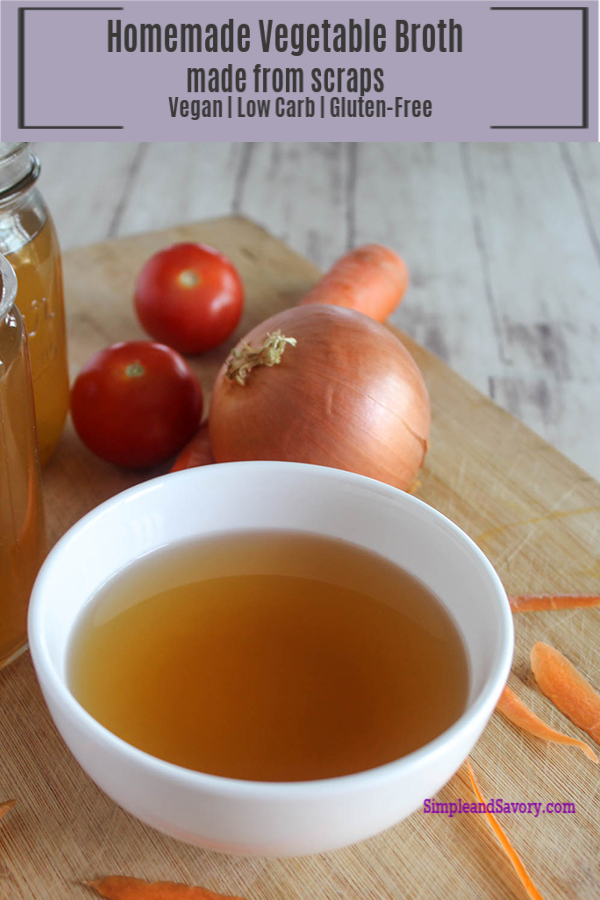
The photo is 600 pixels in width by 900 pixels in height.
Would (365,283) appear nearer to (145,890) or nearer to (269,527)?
(269,527)

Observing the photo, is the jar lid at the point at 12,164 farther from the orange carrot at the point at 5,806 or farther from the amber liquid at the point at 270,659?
the orange carrot at the point at 5,806

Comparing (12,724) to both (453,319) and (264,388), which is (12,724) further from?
(453,319)

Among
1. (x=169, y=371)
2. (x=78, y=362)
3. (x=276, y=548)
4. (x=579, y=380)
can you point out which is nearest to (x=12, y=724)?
(x=276, y=548)

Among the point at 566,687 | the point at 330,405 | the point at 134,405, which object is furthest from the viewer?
the point at 134,405

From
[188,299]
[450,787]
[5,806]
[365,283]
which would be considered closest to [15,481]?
[5,806]

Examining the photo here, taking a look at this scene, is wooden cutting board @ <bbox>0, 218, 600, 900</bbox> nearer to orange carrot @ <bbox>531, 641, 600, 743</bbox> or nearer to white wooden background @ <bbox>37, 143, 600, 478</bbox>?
orange carrot @ <bbox>531, 641, 600, 743</bbox>

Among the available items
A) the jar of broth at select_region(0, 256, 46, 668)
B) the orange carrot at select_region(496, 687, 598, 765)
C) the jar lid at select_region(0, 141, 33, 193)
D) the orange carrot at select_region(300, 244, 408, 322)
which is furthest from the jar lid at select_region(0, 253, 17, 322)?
the orange carrot at select_region(300, 244, 408, 322)
